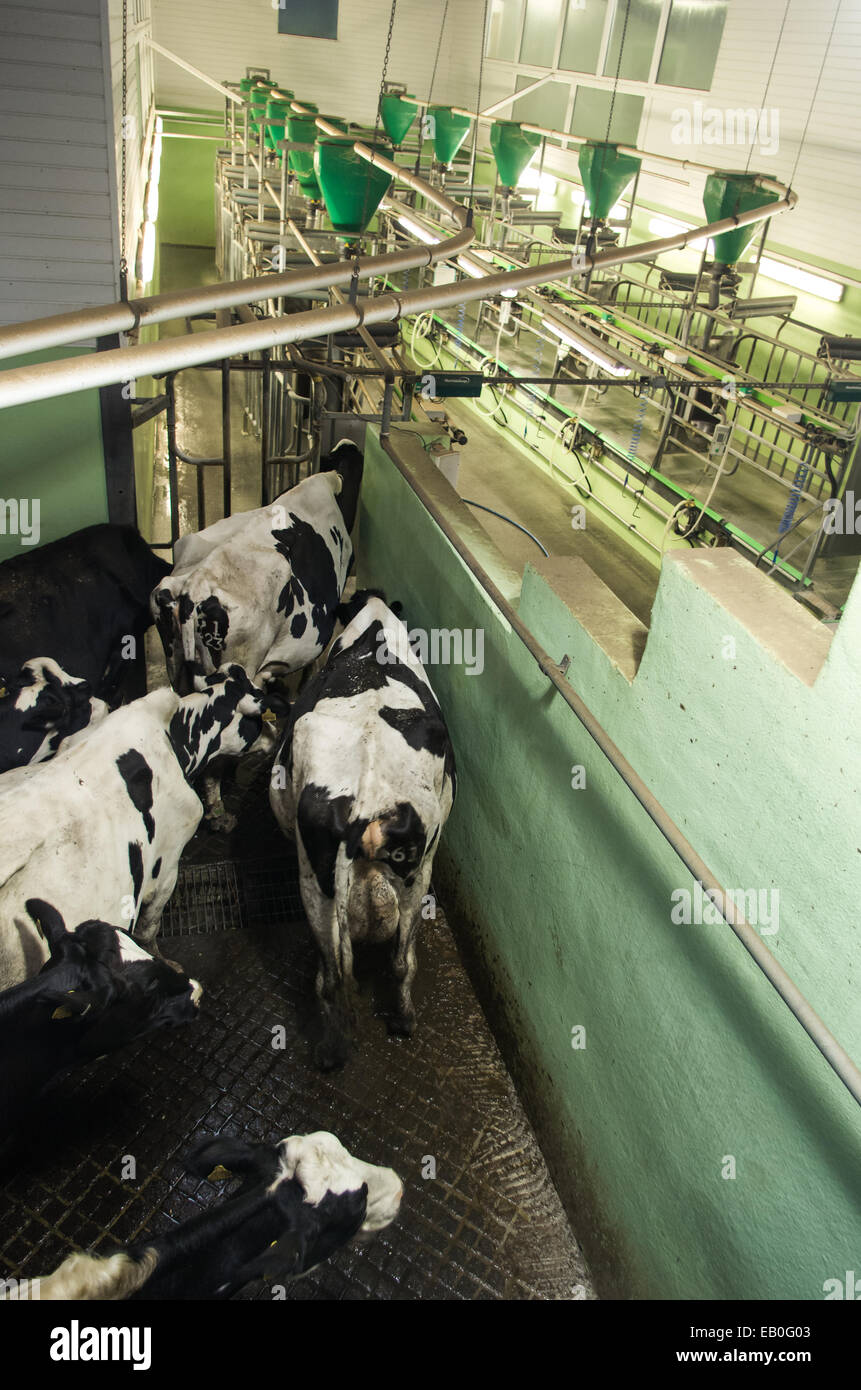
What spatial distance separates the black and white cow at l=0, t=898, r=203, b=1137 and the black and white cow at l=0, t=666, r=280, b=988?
0.51 ft

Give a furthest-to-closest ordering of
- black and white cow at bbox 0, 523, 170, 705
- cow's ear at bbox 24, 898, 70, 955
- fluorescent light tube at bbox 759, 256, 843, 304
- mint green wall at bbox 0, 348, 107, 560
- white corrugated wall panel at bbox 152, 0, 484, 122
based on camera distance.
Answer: white corrugated wall panel at bbox 152, 0, 484, 122
fluorescent light tube at bbox 759, 256, 843, 304
mint green wall at bbox 0, 348, 107, 560
black and white cow at bbox 0, 523, 170, 705
cow's ear at bbox 24, 898, 70, 955

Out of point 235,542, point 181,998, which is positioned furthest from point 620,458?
point 181,998

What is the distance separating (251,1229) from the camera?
2434 millimetres

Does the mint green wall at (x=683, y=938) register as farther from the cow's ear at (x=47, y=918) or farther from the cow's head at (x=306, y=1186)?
the cow's ear at (x=47, y=918)

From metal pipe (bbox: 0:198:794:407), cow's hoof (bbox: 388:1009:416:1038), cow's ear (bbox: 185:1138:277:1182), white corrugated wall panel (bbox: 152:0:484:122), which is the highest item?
white corrugated wall panel (bbox: 152:0:484:122)

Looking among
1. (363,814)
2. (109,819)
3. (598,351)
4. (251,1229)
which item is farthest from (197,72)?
(251,1229)

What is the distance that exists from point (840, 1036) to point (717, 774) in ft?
2.46

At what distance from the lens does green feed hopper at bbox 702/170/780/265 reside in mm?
5777

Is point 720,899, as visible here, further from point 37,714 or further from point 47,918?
point 37,714

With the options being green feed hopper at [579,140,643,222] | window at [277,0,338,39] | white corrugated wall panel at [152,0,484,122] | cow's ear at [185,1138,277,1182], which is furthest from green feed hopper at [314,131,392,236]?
window at [277,0,338,39]

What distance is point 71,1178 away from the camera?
11.1 ft

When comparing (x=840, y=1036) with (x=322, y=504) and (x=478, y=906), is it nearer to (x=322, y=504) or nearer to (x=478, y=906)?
(x=478, y=906)

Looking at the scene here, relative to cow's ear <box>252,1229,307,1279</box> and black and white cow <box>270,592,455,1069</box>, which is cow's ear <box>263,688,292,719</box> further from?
cow's ear <box>252,1229,307,1279</box>

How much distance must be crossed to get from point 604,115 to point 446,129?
747cm
